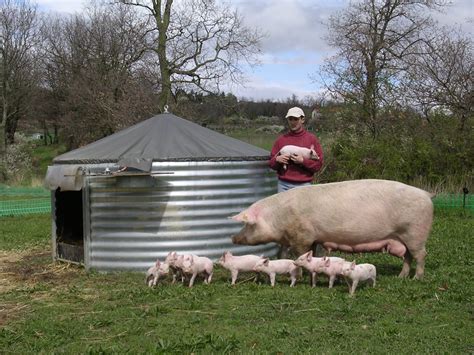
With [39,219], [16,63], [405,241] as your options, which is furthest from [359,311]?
[16,63]

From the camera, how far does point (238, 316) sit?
20.2ft

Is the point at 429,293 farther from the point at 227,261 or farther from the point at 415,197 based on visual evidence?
the point at 227,261

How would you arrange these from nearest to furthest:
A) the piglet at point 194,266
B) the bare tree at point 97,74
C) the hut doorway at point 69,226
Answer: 1. the piglet at point 194,266
2. the hut doorway at point 69,226
3. the bare tree at point 97,74

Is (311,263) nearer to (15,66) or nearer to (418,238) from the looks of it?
(418,238)

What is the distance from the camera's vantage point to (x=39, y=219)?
16.5 meters

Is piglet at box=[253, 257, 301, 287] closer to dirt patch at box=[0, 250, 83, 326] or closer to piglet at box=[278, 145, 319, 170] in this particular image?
piglet at box=[278, 145, 319, 170]

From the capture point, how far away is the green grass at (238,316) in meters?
5.20

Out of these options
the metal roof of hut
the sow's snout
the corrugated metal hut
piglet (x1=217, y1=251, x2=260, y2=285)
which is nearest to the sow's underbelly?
piglet (x1=217, y1=251, x2=260, y2=285)

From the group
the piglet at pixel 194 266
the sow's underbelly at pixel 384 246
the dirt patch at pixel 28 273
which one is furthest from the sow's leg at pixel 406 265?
the dirt patch at pixel 28 273

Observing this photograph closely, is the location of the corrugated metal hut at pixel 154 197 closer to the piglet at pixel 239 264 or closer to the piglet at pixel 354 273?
the piglet at pixel 239 264

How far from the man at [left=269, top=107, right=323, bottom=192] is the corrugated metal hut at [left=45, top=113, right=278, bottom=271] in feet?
3.12

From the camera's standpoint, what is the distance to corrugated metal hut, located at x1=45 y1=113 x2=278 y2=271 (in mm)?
8961

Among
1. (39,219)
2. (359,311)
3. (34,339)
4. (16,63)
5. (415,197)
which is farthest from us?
(16,63)

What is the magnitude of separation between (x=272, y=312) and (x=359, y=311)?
0.84 m
